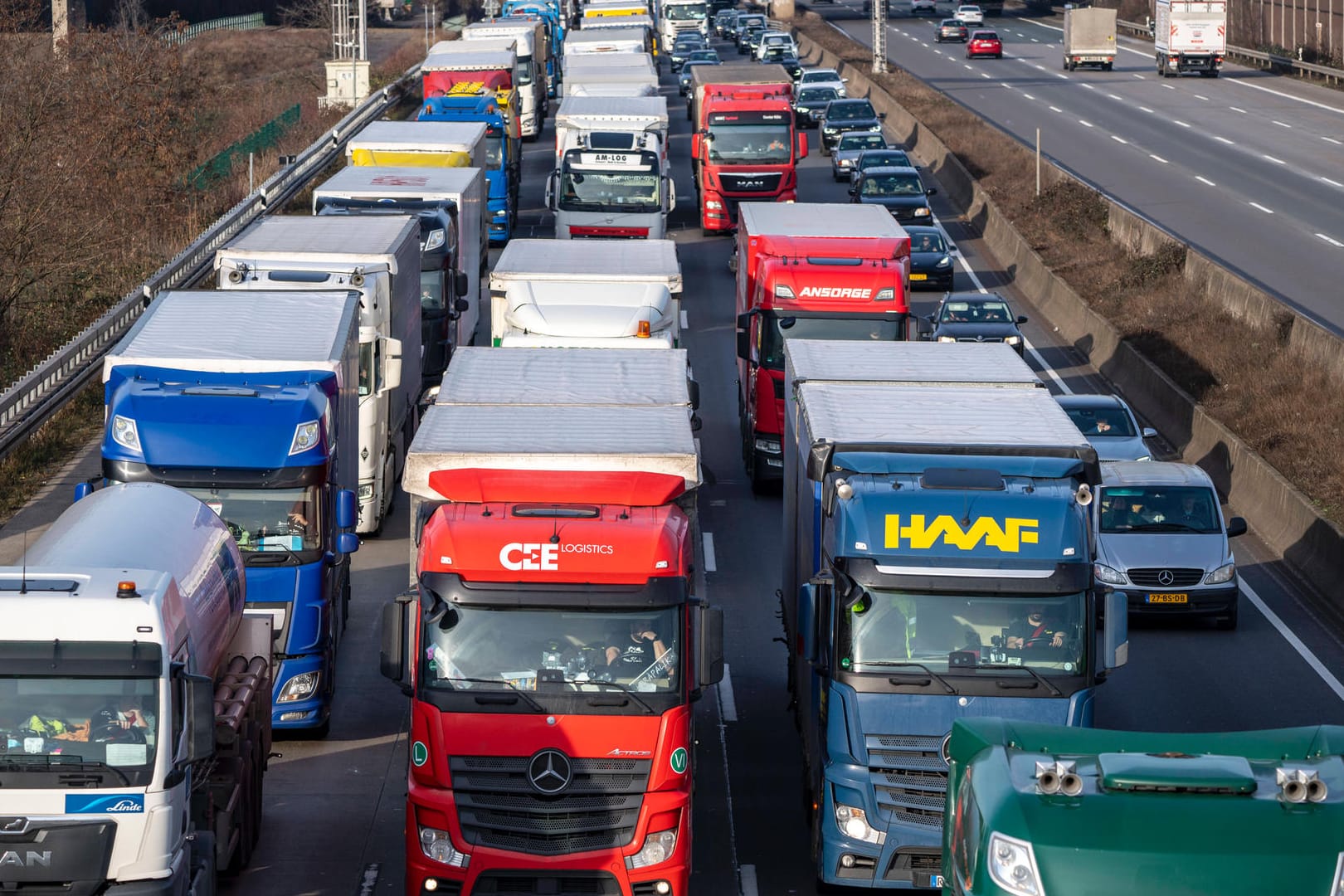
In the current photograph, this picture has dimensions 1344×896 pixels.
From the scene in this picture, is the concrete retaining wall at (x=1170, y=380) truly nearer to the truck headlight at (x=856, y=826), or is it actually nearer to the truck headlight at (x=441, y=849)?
the truck headlight at (x=856, y=826)

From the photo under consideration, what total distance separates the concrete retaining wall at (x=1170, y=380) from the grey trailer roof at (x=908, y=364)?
636 centimetres

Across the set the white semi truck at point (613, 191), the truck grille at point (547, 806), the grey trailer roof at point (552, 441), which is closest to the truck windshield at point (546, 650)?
the truck grille at point (547, 806)

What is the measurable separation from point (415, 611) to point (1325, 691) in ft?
34.4

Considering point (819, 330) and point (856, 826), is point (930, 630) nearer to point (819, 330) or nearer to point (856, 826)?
point (856, 826)

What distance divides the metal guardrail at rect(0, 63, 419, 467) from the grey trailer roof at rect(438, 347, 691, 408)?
8847mm

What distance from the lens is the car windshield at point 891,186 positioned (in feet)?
136

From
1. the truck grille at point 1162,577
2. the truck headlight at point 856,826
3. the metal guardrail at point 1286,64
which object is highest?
the metal guardrail at point 1286,64

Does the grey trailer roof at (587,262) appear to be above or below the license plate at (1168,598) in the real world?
above

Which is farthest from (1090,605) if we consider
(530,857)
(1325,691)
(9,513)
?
(9,513)

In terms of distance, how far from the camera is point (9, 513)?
23078 millimetres

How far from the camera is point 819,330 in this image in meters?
23.8

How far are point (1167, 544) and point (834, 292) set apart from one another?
18.8ft

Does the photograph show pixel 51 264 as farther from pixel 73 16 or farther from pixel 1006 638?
pixel 73 16

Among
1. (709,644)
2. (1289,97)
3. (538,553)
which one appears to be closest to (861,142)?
(1289,97)
